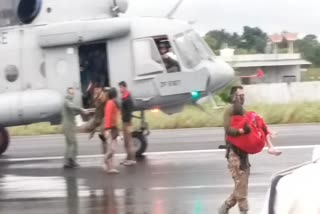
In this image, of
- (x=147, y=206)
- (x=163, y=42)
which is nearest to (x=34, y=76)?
(x=163, y=42)

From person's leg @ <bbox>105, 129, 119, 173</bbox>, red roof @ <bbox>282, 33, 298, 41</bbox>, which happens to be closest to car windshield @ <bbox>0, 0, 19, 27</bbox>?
person's leg @ <bbox>105, 129, 119, 173</bbox>

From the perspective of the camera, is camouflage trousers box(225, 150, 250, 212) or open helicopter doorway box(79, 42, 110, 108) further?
open helicopter doorway box(79, 42, 110, 108)

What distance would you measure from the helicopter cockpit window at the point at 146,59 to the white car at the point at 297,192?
13.5 meters

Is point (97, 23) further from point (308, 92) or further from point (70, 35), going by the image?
point (308, 92)

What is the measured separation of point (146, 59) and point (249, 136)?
7364mm

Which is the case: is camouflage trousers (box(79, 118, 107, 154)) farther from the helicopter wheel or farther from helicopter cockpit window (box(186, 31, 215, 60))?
helicopter cockpit window (box(186, 31, 215, 60))

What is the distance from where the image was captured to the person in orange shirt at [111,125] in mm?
14125

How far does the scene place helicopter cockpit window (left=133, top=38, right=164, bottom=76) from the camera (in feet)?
52.7

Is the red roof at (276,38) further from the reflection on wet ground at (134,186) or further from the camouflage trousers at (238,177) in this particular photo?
the camouflage trousers at (238,177)

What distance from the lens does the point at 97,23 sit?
16.2 m

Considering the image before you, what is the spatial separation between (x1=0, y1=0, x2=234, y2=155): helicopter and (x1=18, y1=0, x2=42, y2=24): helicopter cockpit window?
2cm

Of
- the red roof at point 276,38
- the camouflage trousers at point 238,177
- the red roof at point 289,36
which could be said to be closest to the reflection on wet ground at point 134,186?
the camouflage trousers at point 238,177

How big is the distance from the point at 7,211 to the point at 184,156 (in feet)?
21.3

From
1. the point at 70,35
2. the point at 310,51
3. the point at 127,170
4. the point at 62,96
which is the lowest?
the point at 310,51
